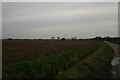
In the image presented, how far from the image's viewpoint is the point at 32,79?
50.8 feet

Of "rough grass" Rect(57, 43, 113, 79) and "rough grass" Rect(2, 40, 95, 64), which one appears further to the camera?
"rough grass" Rect(2, 40, 95, 64)

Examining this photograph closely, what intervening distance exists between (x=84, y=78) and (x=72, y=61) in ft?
32.9

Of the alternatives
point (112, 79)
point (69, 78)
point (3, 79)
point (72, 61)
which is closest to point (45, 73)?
point (69, 78)

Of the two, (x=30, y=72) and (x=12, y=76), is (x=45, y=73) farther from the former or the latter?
(x=12, y=76)

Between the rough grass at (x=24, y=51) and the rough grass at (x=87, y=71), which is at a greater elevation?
the rough grass at (x=24, y=51)

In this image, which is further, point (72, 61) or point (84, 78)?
point (72, 61)

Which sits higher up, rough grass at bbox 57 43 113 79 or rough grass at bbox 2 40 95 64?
rough grass at bbox 2 40 95 64

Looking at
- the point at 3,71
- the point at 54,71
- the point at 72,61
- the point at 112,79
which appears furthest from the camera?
the point at 72,61

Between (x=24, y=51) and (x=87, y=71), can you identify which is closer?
(x=87, y=71)

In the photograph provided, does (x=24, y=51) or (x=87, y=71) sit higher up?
(x=24, y=51)

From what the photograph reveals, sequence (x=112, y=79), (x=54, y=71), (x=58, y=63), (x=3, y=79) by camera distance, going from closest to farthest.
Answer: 1. (x=3, y=79)
2. (x=112, y=79)
3. (x=54, y=71)
4. (x=58, y=63)

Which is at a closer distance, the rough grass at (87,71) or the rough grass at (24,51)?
the rough grass at (87,71)

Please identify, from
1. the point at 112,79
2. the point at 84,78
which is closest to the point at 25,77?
the point at 84,78

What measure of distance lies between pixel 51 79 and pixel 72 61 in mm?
10434
